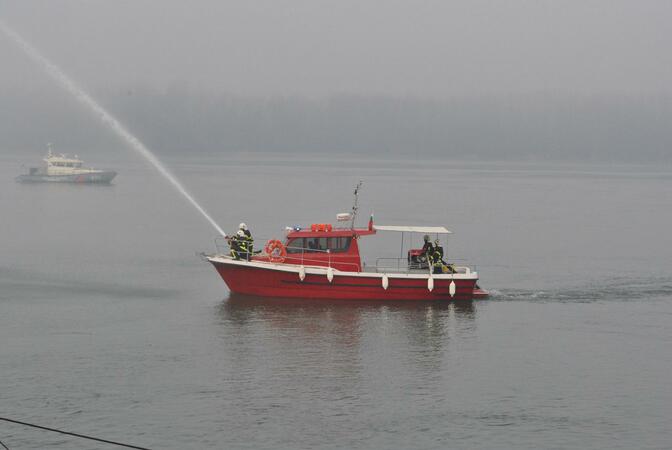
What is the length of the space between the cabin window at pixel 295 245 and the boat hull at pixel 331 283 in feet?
3.03

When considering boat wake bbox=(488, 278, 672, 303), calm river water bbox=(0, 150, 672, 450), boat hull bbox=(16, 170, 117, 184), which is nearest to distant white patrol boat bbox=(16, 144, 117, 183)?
boat hull bbox=(16, 170, 117, 184)

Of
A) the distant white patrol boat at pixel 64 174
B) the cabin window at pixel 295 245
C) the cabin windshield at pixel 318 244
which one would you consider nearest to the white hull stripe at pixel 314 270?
the cabin window at pixel 295 245

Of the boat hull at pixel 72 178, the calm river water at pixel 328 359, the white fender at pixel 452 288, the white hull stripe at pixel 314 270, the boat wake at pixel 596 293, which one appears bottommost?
the calm river water at pixel 328 359

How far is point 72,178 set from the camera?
16750cm

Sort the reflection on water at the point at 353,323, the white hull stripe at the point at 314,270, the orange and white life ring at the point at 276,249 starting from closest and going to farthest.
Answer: the reflection on water at the point at 353,323, the white hull stripe at the point at 314,270, the orange and white life ring at the point at 276,249

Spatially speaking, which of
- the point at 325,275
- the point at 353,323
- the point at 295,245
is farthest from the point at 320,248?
the point at 353,323

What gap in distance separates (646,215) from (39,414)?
326ft

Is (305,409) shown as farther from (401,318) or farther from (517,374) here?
(401,318)

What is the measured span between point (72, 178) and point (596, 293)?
133030 millimetres

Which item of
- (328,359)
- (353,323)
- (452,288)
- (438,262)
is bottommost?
(328,359)

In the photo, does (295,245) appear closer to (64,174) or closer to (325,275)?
(325,275)

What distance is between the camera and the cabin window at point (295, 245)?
43.5 m

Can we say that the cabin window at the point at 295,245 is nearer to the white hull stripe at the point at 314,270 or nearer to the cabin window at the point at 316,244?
the cabin window at the point at 316,244

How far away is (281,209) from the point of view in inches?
4441
